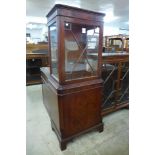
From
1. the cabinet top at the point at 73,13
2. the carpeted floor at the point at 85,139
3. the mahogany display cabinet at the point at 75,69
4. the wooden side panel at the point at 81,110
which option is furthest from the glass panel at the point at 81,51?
the carpeted floor at the point at 85,139

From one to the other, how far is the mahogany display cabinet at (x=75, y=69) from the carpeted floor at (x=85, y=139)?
0.44 ft

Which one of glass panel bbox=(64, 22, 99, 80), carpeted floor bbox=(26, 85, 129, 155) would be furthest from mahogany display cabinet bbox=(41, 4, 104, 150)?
carpeted floor bbox=(26, 85, 129, 155)

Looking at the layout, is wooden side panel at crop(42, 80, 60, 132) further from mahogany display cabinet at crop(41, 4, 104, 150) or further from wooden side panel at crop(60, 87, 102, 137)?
wooden side panel at crop(60, 87, 102, 137)

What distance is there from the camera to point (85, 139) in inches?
80.6

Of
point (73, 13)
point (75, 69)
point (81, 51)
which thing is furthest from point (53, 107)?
point (73, 13)

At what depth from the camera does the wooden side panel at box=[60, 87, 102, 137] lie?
1.80 metres

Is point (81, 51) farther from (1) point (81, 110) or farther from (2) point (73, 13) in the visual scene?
(1) point (81, 110)

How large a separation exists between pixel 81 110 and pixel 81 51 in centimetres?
76

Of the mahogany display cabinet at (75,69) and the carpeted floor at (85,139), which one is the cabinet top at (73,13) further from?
the carpeted floor at (85,139)
